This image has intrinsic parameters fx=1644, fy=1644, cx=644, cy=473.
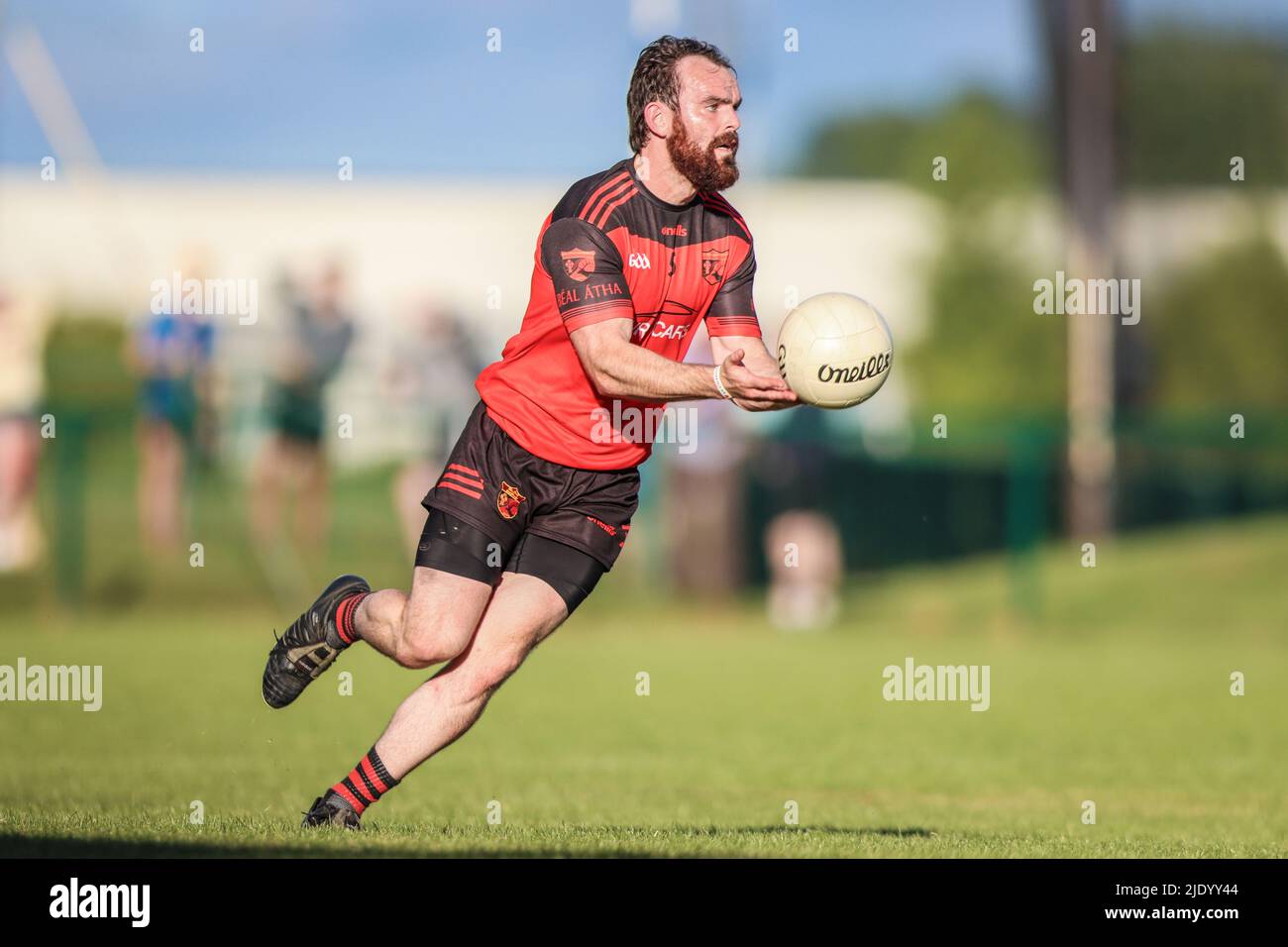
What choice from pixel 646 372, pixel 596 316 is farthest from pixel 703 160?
pixel 646 372

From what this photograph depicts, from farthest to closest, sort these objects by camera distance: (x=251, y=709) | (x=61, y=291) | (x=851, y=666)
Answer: (x=61, y=291), (x=851, y=666), (x=251, y=709)

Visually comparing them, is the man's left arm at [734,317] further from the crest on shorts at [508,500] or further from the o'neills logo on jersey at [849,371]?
the crest on shorts at [508,500]

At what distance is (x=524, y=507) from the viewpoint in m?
6.58

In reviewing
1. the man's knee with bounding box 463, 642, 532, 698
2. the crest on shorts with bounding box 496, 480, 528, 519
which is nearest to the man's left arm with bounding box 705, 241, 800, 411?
the crest on shorts with bounding box 496, 480, 528, 519

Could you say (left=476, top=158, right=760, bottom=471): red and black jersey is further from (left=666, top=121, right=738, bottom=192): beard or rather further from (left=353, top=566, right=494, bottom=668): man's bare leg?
(left=353, top=566, right=494, bottom=668): man's bare leg

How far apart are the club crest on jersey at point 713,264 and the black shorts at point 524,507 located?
0.89 meters

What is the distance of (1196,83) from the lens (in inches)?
1542

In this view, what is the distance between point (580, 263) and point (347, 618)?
1.74 meters

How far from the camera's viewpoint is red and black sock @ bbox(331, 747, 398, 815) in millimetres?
6363

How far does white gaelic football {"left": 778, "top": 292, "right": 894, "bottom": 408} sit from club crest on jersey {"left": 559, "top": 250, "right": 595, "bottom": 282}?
777mm

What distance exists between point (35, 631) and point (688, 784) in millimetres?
9350
